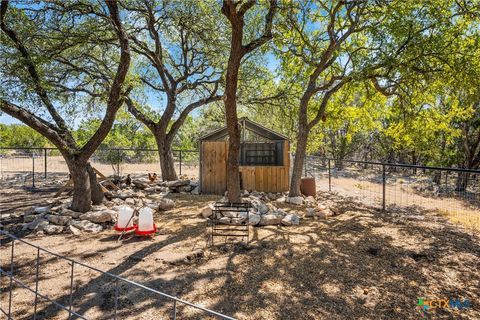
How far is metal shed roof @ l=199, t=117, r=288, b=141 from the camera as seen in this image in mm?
10562

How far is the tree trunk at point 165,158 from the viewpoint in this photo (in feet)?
39.3

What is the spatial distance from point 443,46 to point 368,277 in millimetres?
5966

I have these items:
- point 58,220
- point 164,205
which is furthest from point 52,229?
point 164,205

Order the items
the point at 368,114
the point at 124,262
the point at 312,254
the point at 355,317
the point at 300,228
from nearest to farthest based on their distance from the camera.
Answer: the point at 355,317, the point at 124,262, the point at 312,254, the point at 300,228, the point at 368,114

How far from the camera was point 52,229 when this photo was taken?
5.95m

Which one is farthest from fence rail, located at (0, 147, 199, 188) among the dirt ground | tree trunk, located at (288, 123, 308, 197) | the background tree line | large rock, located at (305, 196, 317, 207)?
the dirt ground

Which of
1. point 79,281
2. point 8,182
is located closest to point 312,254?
point 79,281

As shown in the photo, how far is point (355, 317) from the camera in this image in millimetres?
3158

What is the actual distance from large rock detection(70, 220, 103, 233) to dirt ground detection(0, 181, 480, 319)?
0.90 ft

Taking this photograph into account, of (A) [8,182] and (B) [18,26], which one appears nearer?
(B) [18,26]

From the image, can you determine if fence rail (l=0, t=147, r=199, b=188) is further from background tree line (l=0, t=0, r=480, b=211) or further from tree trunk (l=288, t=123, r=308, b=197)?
tree trunk (l=288, t=123, r=308, b=197)

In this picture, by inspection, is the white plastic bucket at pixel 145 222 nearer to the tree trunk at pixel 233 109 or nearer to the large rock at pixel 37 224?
the large rock at pixel 37 224

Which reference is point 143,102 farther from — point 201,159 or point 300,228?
point 300,228

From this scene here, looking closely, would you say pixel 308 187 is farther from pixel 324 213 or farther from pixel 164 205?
pixel 164 205
